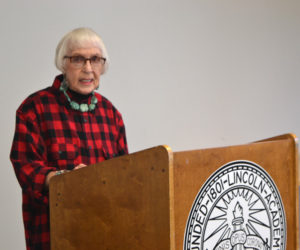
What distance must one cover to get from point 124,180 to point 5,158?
1.58 m

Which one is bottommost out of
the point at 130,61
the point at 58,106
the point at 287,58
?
the point at 58,106

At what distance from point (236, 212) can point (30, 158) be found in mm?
806

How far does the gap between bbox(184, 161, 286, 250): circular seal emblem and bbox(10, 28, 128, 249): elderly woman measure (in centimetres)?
61

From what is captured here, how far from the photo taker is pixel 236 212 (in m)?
1.26

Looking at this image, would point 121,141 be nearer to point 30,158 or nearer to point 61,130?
point 61,130

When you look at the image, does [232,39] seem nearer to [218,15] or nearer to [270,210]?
[218,15]

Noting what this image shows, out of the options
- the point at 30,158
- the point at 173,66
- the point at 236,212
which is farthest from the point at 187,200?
the point at 173,66

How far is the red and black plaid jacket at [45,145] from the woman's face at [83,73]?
49mm

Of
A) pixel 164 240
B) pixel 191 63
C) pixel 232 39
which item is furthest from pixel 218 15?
pixel 164 240

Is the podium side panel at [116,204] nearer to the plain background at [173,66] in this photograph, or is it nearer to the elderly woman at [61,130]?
the elderly woman at [61,130]

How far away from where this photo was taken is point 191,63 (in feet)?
11.0

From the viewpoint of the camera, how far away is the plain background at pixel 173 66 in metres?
2.69

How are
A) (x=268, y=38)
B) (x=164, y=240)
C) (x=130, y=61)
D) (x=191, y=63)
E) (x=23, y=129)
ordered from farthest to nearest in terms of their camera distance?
(x=268, y=38) < (x=191, y=63) < (x=130, y=61) < (x=23, y=129) < (x=164, y=240)

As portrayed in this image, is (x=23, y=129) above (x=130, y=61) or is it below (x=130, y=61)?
below
